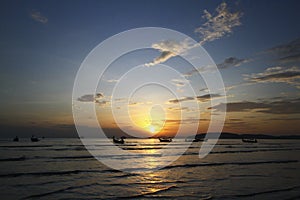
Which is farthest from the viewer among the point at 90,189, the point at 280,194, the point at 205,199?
the point at 90,189

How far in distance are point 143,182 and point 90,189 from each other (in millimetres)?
4455

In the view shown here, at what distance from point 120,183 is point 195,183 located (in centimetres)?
550

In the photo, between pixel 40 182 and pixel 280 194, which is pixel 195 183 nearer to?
pixel 280 194

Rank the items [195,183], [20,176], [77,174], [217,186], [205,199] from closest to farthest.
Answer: [205,199]
[217,186]
[195,183]
[20,176]
[77,174]

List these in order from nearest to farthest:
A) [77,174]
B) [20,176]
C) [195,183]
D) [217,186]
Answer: [217,186]
[195,183]
[20,176]
[77,174]

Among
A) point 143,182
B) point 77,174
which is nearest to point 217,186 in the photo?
point 143,182

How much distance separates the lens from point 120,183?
1917 centimetres

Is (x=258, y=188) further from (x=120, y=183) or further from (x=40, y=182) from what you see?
(x=40, y=182)

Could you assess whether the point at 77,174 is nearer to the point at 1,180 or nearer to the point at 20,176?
the point at 20,176

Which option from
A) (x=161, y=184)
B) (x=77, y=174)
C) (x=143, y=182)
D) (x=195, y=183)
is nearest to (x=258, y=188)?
(x=195, y=183)

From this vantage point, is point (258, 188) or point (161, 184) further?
point (161, 184)

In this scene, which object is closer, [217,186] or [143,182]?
[217,186]

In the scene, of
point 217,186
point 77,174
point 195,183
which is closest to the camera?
point 217,186

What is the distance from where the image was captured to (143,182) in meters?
19.8
